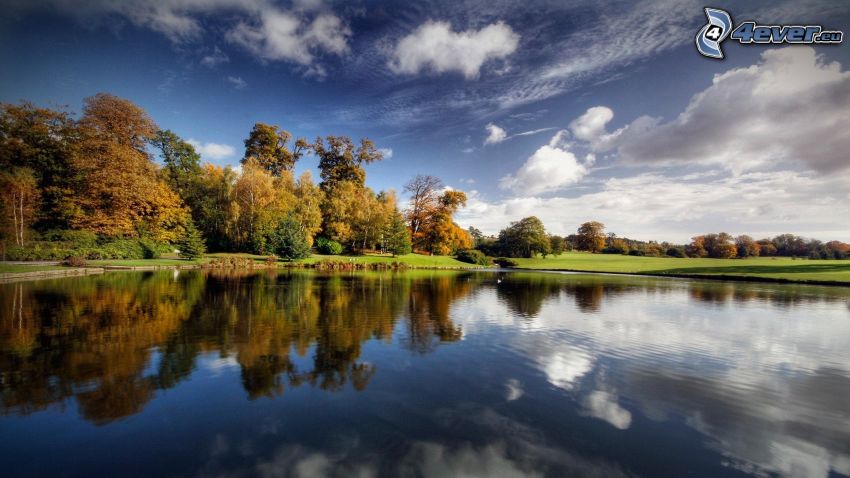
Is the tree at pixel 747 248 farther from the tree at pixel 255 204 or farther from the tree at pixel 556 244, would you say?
the tree at pixel 255 204

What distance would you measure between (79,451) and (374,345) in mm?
6144

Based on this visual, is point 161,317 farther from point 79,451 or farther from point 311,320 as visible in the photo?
point 79,451

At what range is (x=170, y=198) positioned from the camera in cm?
4234

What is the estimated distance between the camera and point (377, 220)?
55.2 m

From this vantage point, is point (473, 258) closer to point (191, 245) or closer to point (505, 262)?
point (505, 262)

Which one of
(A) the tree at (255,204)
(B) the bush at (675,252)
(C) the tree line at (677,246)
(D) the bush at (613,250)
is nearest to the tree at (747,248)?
(C) the tree line at (677,246)

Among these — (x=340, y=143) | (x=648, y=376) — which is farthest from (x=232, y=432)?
(x=340, y=143)

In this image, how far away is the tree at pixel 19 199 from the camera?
98.2 feet

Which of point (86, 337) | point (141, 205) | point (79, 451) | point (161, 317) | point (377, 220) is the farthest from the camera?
point (377, 220)

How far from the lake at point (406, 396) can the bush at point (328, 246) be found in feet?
128

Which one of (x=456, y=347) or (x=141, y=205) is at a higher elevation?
(x=141, y=205)

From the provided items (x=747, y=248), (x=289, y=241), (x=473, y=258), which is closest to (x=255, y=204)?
(x=289, y=241)

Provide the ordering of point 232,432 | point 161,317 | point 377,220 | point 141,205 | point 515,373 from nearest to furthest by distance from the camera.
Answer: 1. point 232,432
2. point 515,373
3. point 161,317
4. point 141,205
5. point 377,220

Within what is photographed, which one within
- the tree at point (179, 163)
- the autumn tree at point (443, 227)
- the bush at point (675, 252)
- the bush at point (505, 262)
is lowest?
the bush at point (505, 262)
